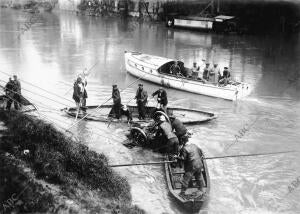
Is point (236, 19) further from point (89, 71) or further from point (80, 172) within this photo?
point (80, 172)

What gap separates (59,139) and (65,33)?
3954 centimetres

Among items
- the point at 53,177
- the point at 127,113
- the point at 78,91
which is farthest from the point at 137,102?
the point at 53,177

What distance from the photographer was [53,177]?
9.95 metres

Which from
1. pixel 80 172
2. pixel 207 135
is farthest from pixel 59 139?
pixel 207 135

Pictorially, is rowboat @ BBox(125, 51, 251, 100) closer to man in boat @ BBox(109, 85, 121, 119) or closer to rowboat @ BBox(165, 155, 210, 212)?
man in boat @ BBox(109, 85, 121, 119)

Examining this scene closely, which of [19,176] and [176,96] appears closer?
[19,176]

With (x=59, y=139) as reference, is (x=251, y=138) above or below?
below

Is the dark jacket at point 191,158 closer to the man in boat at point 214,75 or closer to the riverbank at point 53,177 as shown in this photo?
the riverbank at point 53,177

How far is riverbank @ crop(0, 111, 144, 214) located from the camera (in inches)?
344

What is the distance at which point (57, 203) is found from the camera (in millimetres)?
8875

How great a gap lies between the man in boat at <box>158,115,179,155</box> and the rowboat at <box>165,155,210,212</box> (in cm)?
54

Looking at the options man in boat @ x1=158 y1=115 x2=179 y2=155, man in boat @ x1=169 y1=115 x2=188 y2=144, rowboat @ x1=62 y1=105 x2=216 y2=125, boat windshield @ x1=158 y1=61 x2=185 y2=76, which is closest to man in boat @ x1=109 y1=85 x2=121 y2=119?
rowboat @ x1=62 y1=105 x2=216 y2=125

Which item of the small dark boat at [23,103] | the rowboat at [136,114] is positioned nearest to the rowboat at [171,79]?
the rowboat at [136,114]

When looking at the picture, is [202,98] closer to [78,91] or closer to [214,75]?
[214,75]
